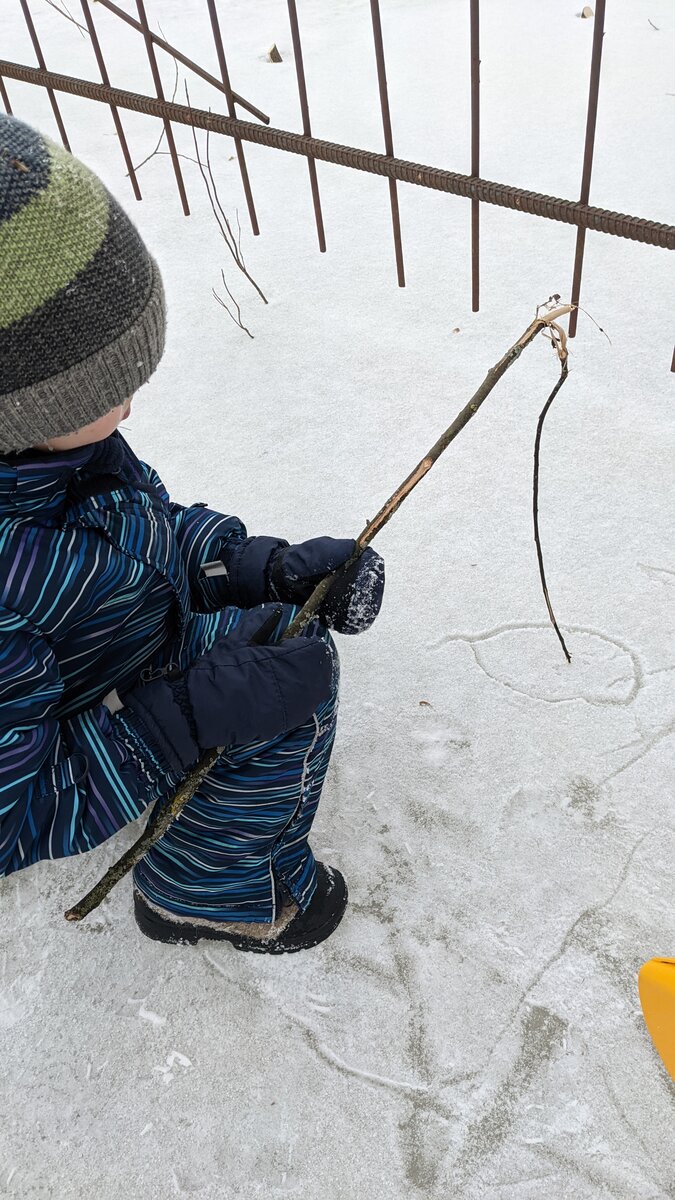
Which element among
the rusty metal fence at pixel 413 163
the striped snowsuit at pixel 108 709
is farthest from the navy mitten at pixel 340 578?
the rusty metal fence at pixel 413 163

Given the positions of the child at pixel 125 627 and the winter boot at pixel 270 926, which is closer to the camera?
the child at pixel 125 627

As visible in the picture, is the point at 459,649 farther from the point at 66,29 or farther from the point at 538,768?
the point at 66,29

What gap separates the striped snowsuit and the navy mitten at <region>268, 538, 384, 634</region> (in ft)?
0.40

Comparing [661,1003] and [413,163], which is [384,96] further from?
[661,1003]

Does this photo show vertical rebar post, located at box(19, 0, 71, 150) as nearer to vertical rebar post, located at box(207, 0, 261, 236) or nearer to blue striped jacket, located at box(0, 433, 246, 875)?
vertical rebar post, located at box(207, 0, 261, 236)

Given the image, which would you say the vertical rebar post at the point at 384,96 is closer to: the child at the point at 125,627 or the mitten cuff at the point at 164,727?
the child at the point at 125,627

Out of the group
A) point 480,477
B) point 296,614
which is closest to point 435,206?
point 480,477

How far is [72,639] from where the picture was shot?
116 cm

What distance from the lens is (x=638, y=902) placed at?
4.61 ft

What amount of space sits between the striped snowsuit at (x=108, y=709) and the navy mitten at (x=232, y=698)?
3 cm

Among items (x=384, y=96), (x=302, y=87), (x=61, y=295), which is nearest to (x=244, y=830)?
(x=61, y=295)

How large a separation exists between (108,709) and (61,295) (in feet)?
1.65

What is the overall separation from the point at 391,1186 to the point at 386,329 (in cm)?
213

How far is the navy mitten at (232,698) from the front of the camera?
115cm
